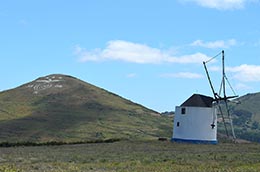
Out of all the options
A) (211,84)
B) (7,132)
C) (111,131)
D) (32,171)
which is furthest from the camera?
(111,131)

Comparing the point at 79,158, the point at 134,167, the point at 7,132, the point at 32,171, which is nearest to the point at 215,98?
the point at 79,158

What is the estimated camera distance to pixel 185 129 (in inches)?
3420

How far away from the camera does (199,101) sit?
87.9m

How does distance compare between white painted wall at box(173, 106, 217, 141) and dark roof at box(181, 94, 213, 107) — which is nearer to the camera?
white painted wall at box(173, 106, 217, 141)

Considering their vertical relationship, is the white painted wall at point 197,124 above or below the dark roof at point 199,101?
below

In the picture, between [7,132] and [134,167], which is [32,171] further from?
[7,132]

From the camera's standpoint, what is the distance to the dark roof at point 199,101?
287 ft

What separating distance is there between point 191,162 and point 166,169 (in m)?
7.26

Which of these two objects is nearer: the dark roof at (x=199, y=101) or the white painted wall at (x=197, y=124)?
the white painted wall at (x=197, y=124)

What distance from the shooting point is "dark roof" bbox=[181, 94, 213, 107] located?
87.6 m

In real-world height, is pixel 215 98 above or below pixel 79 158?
above

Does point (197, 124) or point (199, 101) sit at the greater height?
point (199, 101)

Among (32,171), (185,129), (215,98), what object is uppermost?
(215,98)

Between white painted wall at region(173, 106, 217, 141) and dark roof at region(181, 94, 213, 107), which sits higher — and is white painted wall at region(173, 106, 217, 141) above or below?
below
